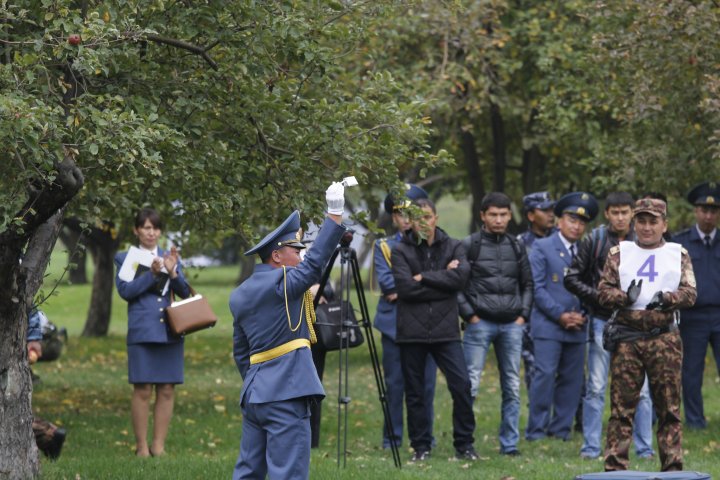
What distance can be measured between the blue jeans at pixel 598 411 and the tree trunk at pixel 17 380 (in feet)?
15.4

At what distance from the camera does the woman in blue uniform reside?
11156mm

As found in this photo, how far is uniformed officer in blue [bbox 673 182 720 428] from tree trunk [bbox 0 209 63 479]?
6.39 m

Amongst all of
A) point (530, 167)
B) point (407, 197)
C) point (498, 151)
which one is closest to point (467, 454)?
point (407, 197)

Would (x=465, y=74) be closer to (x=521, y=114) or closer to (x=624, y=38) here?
(x=521, y=114)

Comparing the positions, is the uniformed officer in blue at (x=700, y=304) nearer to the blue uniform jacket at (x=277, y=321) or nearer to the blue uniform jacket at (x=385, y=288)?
the blue uniform jacket at (x=385, y=288)

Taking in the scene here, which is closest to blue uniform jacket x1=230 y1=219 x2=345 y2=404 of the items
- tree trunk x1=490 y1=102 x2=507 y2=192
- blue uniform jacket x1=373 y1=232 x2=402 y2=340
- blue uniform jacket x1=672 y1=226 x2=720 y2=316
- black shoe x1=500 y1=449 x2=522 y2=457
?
blue uniform jacket x1=373 y1=232 x2=402 y2=340

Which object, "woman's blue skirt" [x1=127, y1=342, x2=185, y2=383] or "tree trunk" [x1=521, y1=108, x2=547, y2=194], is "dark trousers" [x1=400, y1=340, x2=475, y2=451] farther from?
"tree trunk" [x1=521, y1=108, x2=547, y2=194]

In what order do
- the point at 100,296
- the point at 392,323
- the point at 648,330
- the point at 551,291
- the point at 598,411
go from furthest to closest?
the point at 100,296
the point at 551,291
the point at 392,323
the point at 598,411
the point at 648,330

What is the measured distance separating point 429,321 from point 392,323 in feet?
2.69

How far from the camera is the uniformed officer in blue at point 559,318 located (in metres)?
12.3

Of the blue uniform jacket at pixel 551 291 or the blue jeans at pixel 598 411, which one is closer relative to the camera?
the blue jeans at pixel 598 411

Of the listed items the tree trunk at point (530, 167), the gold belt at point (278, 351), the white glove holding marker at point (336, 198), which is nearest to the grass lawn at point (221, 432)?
the gold belt at point (278, 351)

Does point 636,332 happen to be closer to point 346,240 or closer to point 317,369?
point 346,240

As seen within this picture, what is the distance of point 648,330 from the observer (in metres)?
9.74
